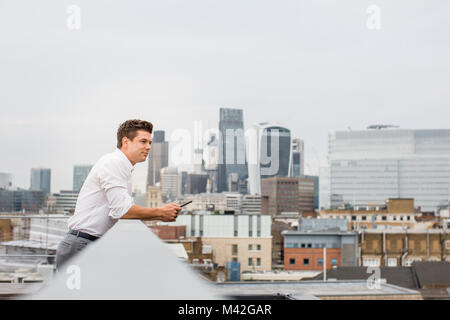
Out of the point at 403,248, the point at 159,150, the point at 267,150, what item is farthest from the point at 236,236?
the point at 267,150

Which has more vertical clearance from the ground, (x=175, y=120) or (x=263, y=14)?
(x=263, y=14)

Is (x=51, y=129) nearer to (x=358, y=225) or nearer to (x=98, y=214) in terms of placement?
(x=98, y=214)

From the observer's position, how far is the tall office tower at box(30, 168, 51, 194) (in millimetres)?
2363

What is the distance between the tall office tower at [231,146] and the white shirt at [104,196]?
95 centimetres

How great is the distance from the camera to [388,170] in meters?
19.6

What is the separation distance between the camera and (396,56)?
2.89 meters

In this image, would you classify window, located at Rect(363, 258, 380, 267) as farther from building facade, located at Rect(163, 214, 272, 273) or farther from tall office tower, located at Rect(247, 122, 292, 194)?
tall office tower, located at Rect(247, 122, 292, 194)

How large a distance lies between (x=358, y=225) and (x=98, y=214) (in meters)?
16.4

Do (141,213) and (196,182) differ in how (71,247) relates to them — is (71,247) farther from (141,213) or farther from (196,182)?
(196,182)

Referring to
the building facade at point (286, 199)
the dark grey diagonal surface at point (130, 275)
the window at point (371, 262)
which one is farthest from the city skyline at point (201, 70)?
the building facade at point (286, 199)

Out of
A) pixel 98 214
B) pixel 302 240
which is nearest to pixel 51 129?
pixel 98 214

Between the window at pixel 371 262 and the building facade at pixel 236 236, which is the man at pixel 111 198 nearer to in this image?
the building facade at pixel 236 236

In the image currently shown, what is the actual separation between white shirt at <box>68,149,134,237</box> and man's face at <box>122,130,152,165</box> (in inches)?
0.7

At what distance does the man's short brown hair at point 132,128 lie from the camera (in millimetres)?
961
